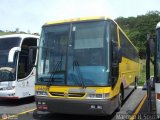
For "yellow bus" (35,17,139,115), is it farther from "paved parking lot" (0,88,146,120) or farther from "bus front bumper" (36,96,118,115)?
"paved parking lot" (0,88,146,120)

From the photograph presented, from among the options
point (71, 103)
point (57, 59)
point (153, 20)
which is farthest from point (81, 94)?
point (153, 20)

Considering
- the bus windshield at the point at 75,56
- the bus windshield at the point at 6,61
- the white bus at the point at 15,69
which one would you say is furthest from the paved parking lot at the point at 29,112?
the bus windshield at the point at 75,56

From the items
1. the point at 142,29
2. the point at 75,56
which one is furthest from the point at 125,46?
the point at 142,29

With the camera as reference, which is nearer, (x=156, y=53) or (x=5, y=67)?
(x=156, y=53)

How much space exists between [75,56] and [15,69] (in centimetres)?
452

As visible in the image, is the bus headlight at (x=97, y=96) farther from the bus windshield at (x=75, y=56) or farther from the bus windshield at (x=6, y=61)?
the bus windshield at (x=6, y=61)

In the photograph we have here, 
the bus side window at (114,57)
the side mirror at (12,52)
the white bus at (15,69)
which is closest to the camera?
the bus side window at (114,57)

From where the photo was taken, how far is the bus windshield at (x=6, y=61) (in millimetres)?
13203

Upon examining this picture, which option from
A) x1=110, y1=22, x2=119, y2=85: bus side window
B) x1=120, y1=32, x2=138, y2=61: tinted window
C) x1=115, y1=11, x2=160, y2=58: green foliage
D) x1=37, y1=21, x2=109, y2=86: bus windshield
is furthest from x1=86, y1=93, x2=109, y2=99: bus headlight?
x1=115, y1=11, x2=160, y2=58: green foliage

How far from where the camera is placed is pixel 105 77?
904 centimetres

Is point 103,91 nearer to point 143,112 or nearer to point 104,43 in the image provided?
point 104,43

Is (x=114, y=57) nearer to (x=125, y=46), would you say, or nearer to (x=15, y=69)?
(x=125, y=46)

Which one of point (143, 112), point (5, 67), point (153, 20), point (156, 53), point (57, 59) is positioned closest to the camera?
point (156, 53)

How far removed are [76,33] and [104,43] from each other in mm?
970
